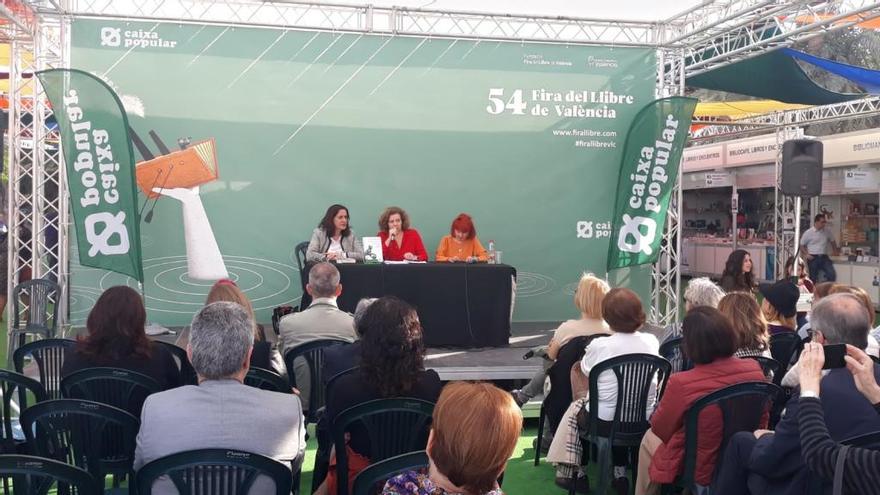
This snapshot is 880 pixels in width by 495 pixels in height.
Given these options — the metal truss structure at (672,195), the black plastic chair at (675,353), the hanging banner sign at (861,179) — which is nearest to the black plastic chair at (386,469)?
the black plastic chair at (675,353)

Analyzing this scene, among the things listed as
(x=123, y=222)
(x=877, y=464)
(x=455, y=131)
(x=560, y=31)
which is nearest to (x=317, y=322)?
(x=877, y=464)

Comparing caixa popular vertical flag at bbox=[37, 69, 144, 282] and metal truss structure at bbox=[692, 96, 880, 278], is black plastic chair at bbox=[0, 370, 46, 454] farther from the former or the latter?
metal truss structure at bbox=[692, 96, 880, 278]

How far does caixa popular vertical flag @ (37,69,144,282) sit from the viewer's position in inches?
269

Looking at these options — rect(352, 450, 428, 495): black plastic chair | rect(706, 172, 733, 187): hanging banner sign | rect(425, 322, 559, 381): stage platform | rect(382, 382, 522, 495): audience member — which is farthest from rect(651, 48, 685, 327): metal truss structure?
rect(706, 172, 733, 187): hanging banner sign

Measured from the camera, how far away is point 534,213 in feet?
27.3

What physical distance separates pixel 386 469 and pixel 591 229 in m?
6.72

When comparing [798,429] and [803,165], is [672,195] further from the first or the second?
[798,429]

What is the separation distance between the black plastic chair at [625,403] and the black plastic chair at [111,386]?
185 cm

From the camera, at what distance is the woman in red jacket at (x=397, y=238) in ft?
23.4

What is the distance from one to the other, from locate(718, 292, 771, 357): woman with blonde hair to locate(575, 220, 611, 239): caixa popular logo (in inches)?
184

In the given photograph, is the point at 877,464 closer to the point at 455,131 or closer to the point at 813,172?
the point at 455,131

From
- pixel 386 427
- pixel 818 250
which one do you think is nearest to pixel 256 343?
pixel 386 427

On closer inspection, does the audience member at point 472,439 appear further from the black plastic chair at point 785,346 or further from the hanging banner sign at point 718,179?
the hanging banner sign at point 718,179

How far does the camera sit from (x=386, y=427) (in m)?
2.69
